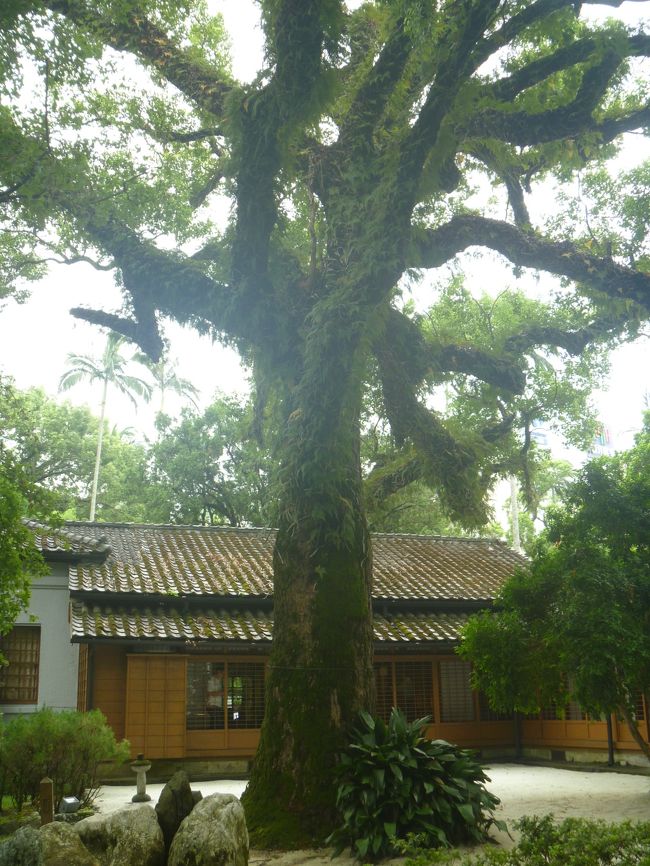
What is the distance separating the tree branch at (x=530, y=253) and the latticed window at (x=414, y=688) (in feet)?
28.7

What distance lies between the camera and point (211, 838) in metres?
6.43

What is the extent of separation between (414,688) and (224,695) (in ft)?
12.7

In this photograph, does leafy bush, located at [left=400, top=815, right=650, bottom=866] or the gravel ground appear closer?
leafy bush, located at [left=400, top=815, right=650, bottom=866]

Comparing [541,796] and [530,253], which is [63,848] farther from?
[530,253]

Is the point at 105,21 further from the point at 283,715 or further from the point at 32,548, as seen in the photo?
the point at 283,715

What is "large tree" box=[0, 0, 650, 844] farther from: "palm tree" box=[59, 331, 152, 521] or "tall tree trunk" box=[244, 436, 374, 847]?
"palm tree" box=[59, 331, 152, 521]

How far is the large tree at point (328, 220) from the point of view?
349 inches

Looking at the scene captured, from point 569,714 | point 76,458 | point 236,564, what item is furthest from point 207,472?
point 569,714

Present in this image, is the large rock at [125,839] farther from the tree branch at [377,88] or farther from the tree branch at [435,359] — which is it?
the tree branch at [377,88]

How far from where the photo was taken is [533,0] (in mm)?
10148

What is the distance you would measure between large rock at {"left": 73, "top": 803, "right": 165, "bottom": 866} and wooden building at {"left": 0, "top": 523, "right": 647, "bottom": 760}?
7.13 metres

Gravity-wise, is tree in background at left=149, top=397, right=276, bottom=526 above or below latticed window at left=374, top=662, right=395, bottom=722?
above

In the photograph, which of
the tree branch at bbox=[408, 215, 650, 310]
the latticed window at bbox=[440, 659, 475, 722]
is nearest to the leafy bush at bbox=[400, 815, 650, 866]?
the tree branch at bbox=[408, 215, 650, 310]

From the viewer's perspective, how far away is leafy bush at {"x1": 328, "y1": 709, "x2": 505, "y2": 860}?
7.66 metres
